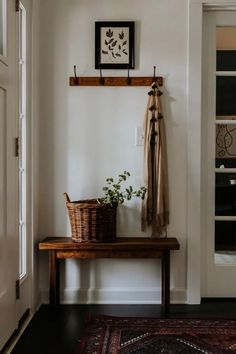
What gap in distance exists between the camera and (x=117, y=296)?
292 cm

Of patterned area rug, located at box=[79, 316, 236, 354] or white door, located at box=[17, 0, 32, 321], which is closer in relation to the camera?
patterned area rug, located at box=[79, 316, 236, 354]

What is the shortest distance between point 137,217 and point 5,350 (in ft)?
4.07

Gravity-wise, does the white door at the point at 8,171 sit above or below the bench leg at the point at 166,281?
above

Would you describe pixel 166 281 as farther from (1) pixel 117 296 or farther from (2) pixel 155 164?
(2) pixel 155 164

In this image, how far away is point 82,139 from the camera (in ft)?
9.64

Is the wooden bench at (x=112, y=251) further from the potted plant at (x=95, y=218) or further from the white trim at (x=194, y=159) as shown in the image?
the white trim at (x=194, y=159)

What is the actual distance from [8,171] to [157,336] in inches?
48.3

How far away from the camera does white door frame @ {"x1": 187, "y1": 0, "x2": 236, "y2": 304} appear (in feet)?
9.45

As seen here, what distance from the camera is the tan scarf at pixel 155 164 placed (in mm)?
A: 2869

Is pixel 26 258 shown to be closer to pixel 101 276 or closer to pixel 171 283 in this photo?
pixel 101 276

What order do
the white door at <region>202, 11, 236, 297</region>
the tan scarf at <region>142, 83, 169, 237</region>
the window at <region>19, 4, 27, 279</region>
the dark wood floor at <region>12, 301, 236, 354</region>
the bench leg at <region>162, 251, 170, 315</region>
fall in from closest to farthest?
the dark wood floor at <region>12, 301, 236, 354</region> → the window at <region>19, 4, 27, 279</region> → the bench leg at <region>162, 251, 170, 315</region> → the tan scarf at <region>142, 83, 169, 237</region> → the white door at <region>202, 11, 236, 297</region>

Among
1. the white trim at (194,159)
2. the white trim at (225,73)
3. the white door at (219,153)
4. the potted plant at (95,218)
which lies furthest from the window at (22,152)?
the white trim at (225,73)

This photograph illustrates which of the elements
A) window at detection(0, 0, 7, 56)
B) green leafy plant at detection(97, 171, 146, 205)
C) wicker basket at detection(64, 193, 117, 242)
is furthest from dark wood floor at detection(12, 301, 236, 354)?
window at detection(0, 0, 7, 56)

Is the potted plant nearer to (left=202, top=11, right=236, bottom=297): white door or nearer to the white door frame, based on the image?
the white door frame
